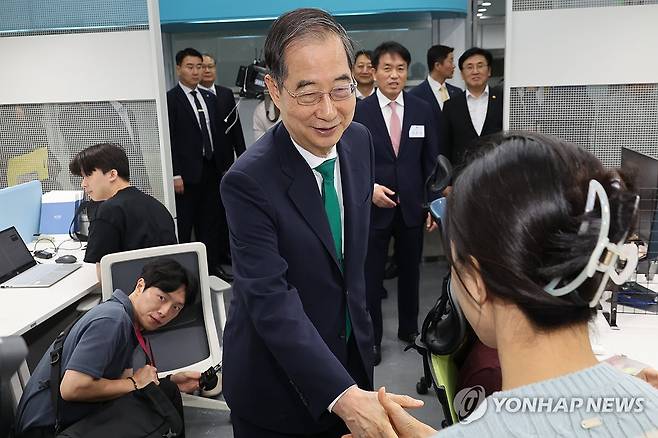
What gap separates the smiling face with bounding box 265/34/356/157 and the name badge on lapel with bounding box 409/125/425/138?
2214 mm

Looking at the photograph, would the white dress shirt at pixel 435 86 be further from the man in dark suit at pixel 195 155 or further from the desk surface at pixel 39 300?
the desk surface at pixel 39 300

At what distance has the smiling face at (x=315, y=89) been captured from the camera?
1.29 meters

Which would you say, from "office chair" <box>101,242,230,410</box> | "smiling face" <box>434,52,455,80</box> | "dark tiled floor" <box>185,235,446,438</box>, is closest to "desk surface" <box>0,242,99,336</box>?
"office chair" <box>101,242,230,410</box>

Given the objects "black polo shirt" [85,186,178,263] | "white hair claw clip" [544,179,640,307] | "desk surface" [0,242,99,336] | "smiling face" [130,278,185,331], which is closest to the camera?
"white hair claw clip" [544,179,640,307]

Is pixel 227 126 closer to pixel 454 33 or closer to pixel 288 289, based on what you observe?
pixel 454 33

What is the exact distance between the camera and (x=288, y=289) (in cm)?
131

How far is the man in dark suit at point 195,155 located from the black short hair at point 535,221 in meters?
4.19

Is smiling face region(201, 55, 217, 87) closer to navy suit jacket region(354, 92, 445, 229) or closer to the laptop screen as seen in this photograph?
navy suit jacket region(354, 92, 445, 229)

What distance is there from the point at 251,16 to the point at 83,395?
4480mm

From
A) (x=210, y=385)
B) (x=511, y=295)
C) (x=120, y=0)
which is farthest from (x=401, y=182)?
(x=511, y=295)

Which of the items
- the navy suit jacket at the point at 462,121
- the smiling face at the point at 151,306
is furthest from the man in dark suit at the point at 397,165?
the smiling face at the point at 151,306

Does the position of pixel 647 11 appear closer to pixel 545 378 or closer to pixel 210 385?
pixel 210 385

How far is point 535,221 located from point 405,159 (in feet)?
9.27

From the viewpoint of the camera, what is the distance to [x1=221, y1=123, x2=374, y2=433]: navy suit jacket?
50.4 inches
